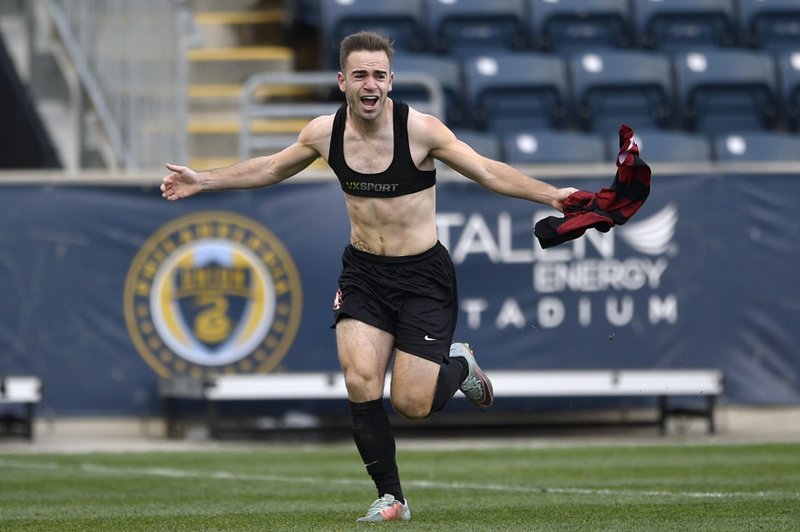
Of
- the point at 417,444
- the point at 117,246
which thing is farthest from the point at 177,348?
the point at 417,444

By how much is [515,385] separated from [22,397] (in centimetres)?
443

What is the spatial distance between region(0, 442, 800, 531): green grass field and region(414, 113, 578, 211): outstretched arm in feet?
4.96

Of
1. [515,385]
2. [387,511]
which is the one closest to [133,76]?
[515,385]

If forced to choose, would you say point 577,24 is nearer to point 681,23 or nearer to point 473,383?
point 681,23

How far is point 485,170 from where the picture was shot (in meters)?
7.24

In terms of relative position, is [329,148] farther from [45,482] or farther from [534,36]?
[534,36]

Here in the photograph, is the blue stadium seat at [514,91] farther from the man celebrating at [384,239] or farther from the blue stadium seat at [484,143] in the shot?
the man celebrating at [384,239]

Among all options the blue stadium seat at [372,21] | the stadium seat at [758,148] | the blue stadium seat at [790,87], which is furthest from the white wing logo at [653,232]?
the blue stadium seat at [372,21]

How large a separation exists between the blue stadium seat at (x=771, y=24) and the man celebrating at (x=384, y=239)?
11.9m

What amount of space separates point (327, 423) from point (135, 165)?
123 inches

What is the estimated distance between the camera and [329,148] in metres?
7.48

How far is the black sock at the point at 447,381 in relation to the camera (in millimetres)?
7441

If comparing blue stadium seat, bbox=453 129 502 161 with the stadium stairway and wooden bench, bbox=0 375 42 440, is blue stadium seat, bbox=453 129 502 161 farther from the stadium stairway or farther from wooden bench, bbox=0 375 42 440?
wooden bench, bbox=0 375 42 440

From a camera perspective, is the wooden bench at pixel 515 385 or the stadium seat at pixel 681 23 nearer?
the wooden bench at pixel 515 385
